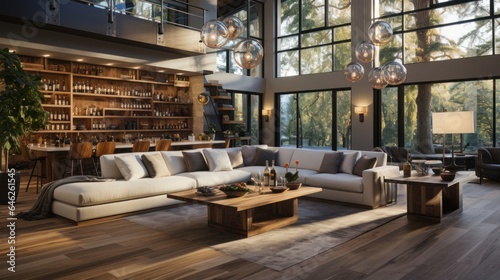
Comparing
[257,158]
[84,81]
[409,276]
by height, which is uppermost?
[84,81]

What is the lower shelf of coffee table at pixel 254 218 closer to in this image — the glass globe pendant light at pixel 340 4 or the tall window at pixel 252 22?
the tall window at pixel 252 22

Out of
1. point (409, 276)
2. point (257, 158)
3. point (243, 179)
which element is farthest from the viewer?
point (257, 158)

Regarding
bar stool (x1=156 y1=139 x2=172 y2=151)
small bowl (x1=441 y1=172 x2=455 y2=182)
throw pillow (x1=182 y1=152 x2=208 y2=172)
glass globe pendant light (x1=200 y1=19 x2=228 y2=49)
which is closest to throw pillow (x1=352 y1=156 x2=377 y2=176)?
small bowl (x1=441 y1=172 x2=455 y2=182)

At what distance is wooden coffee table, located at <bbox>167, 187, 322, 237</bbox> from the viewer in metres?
4.44

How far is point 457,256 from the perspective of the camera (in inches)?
149

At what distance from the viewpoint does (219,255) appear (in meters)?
3.85

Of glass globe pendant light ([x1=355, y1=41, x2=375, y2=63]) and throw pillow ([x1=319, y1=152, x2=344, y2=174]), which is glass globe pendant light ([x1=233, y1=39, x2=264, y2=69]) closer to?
glass globe pendant light ([x1=355, y1=41, x2=375, y2=63])

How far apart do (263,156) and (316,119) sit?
17.8 ft

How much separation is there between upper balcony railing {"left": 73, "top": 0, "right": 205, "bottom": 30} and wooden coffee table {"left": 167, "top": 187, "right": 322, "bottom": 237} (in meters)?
5.34

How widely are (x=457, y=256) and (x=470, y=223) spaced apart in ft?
4.90

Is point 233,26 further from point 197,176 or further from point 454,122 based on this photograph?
point 454,122

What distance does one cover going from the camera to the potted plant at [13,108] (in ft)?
19.2

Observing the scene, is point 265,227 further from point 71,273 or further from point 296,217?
point 71,273

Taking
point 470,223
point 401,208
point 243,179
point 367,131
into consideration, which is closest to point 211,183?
point 243,179
